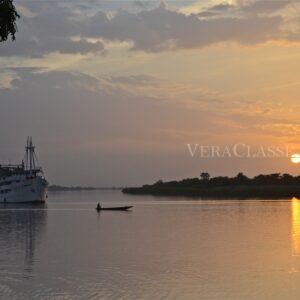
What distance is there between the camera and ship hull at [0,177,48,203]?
148 m

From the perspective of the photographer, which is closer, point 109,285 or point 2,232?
point 109,285

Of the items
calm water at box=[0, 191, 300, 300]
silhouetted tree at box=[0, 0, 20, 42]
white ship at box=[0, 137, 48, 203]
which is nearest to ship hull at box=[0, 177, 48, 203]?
white ship at box=[0, 137, 48, 203]

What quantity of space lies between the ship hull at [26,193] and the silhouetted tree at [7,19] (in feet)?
453

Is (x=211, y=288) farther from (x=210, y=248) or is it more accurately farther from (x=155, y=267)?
(x=210, y=248)

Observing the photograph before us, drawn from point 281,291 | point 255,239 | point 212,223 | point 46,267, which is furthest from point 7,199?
point 281,291

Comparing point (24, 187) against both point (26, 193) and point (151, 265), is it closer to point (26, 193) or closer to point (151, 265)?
point (26, 193)

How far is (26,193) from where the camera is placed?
488 ft

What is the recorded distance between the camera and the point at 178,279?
91.0ft

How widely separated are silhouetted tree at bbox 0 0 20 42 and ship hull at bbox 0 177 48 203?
138051 millimetres

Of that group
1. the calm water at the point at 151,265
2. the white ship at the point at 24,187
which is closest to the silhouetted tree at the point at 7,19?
the calm water at the point at 151,265

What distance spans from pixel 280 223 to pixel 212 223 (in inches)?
336

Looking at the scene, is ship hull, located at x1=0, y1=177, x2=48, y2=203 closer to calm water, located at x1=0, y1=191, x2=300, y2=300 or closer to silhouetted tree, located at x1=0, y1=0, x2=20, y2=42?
calm water, located at x1=0, y1=191, x2=300, y2=300

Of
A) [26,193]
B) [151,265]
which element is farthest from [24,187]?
[151,265]

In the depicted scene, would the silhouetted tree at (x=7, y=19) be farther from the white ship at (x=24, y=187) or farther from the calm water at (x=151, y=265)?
the white ship at (x=24, y=187)
